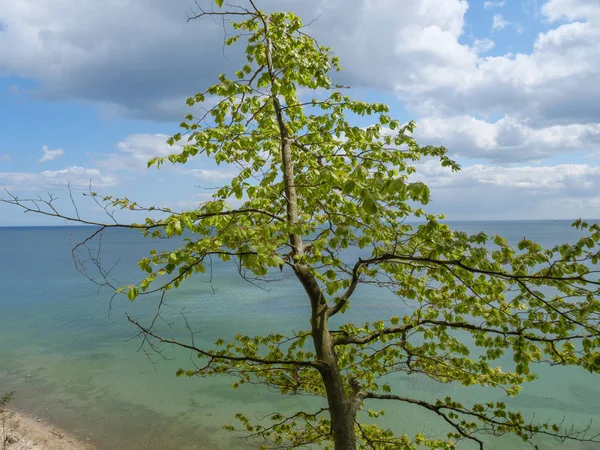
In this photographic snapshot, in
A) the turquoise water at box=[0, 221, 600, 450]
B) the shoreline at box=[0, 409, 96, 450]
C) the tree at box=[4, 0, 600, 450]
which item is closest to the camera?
the tree at box=[4, 0, 600, 450]

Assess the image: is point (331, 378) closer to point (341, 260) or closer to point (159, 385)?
point (341, 260)

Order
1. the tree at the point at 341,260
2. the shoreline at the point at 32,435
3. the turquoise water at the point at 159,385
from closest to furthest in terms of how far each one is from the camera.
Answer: the tree at the point at 341,260 → the shoreline at the point at 32,435 → the turquoise water at the point at 159,385

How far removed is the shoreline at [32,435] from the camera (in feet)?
44.7

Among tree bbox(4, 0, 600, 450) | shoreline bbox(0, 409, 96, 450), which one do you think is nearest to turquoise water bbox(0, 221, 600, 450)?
shoreline bbox(0, 409, 96, 450)

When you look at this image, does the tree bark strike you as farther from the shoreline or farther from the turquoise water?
the shoreline

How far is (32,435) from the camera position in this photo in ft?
48.2

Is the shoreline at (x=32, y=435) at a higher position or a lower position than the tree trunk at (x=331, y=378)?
lower

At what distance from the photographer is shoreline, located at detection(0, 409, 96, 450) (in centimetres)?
1363

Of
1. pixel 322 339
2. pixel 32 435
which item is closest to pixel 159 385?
pixel 32 435

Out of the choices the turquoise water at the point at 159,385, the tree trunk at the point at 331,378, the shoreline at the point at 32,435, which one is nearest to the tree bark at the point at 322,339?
the tree trunk at the point at 331,378

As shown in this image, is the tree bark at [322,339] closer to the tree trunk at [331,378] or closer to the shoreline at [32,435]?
the tree trunk at [331,378]

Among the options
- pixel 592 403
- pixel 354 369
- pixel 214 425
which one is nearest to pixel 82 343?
pixel 214 425

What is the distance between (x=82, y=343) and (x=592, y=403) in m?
29.2

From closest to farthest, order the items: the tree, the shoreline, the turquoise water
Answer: the tree, the shoreline, the turquoise water
